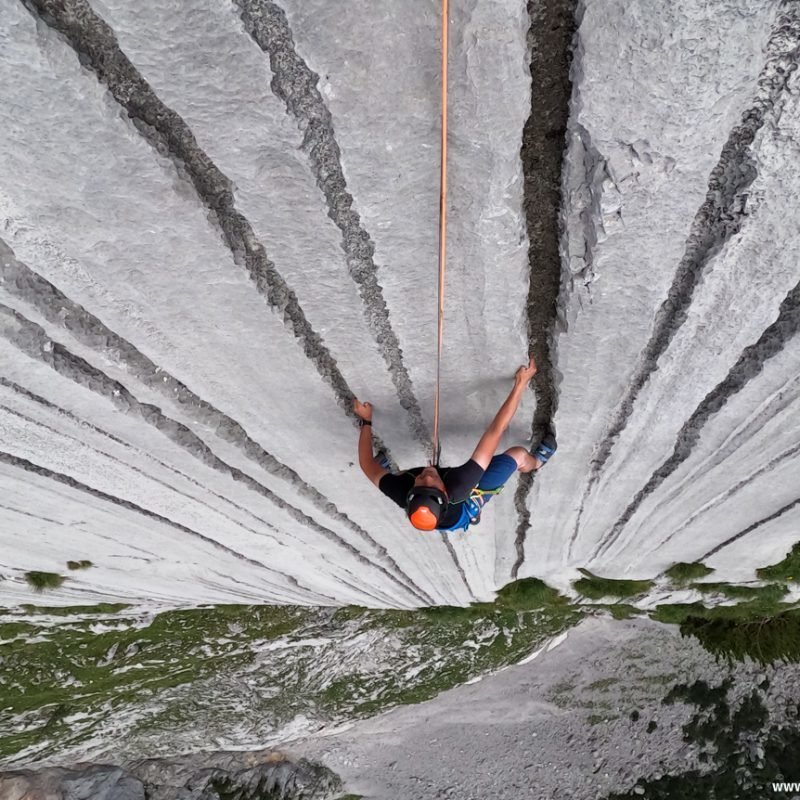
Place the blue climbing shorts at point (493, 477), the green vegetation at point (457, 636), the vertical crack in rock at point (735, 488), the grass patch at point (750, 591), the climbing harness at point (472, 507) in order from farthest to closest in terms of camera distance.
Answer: the green vegetation at point (457, 636)
the grass patch at point (750, 591)
the vertical crack in rock at point (735, 488)
the blue climbing shorts at point (493, 477)
the climbing harness at point (472, 507)

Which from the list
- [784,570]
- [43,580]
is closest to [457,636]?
[784,570]

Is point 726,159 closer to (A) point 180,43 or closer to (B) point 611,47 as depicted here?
(B) point 611,47

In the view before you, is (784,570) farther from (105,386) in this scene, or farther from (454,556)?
(105,386)

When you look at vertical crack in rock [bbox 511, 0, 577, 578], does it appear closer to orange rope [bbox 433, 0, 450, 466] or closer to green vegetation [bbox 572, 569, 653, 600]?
orange rope [bbox 433, 0, 450, 466]

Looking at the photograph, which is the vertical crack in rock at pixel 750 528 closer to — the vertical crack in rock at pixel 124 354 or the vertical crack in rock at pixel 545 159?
the vertical crack in rock at pixel 545 159

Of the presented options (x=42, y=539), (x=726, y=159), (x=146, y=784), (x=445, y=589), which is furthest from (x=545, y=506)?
(x=146, y=784)

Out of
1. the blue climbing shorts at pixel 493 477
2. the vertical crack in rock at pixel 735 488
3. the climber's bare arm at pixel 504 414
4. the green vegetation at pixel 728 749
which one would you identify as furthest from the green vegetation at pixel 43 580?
the green vegetation at pixel 728 749
